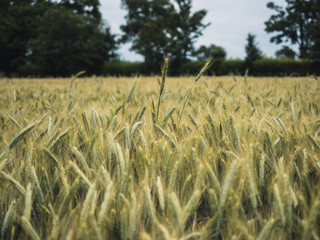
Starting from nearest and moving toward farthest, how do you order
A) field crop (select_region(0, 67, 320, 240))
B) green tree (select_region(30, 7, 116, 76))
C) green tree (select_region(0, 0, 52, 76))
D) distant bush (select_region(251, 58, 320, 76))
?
field crop (select_region(0, 67, 320, 240)) → distant bush (select_region(251, 58, 320, 76)) → green tree (select_region(30, 7, 116, 76)) → green tree (select_region(0, 0, 52, 76))

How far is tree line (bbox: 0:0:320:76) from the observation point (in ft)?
88.4

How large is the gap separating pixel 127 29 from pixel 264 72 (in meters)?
28.9

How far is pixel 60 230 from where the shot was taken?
60cm

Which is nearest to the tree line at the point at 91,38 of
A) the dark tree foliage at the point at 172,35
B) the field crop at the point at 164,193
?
the dark tree foliage at the point at 172,35

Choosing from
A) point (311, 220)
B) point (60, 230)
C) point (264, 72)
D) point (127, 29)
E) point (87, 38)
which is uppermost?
point (127, 29)

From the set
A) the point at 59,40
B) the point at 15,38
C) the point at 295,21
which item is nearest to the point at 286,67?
the point at 295,21

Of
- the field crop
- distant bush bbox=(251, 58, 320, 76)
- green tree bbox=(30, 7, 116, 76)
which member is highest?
green tree bbox=(30, 7, 116, 76)

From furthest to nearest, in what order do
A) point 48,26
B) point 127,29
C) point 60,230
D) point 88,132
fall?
1. point 127,29
2. point 48,26
3. point 88,132
4. point 60,230

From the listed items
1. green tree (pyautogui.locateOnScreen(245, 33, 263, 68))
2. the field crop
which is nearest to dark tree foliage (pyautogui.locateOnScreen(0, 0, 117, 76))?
green tree (pyautogui.locateOnScreen(245, 33, 263, 68))

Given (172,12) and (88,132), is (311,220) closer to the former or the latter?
(88,132)

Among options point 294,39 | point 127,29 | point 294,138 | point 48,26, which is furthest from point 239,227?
point 127,29

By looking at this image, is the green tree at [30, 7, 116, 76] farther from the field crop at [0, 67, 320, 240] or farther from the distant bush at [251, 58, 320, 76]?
the field crop at [0, 67, 320, 240]

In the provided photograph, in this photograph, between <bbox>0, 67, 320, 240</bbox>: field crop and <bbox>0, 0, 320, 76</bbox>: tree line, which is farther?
<bbox>0, 0, 320, 76</bbox>: tree line

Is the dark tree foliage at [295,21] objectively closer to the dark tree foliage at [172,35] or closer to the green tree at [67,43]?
the dark tree foliage at [172,35]
